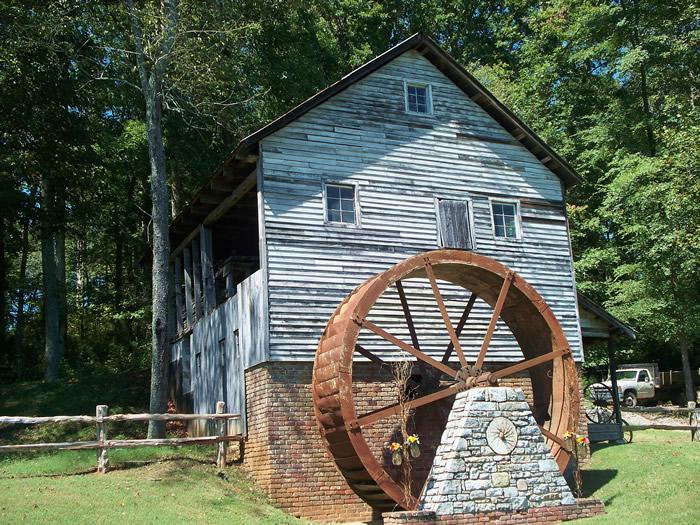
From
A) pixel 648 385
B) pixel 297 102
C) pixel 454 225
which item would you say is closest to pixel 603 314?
pixel 454 225

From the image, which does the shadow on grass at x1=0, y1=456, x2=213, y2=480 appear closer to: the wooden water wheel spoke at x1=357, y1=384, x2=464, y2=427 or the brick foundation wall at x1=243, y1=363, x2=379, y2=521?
the brick foundation wall at x1=243, y1=363, x2=379, y2=521

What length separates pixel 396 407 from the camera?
14680 mm

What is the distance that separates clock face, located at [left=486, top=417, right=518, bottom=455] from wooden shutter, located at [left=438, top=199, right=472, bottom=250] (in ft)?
15.8

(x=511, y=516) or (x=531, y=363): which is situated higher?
(x=531, y=363)

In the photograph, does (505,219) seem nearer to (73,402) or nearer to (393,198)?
(393,198)

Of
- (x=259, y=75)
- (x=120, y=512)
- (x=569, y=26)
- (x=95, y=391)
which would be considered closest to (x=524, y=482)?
(x=120, y=512)

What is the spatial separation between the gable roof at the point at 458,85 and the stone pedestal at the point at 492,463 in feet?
21.7

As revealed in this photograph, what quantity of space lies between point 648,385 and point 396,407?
19626 mm

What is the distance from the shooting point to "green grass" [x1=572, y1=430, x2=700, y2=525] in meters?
13.1

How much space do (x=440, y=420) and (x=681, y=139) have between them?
46.0 feet

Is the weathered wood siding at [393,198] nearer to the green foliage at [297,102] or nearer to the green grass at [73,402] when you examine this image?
the green foliage at [297,102]

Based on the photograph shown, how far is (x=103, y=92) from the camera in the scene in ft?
86.4

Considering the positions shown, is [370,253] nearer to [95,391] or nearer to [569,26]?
[95,391]

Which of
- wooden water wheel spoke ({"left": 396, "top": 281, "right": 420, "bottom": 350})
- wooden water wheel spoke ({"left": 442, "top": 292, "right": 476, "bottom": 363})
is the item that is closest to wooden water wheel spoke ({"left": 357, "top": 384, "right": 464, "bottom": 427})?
wooden water wheel spoke ({"left": 442, "top": 292, "right": 476, "bottom": 363})
